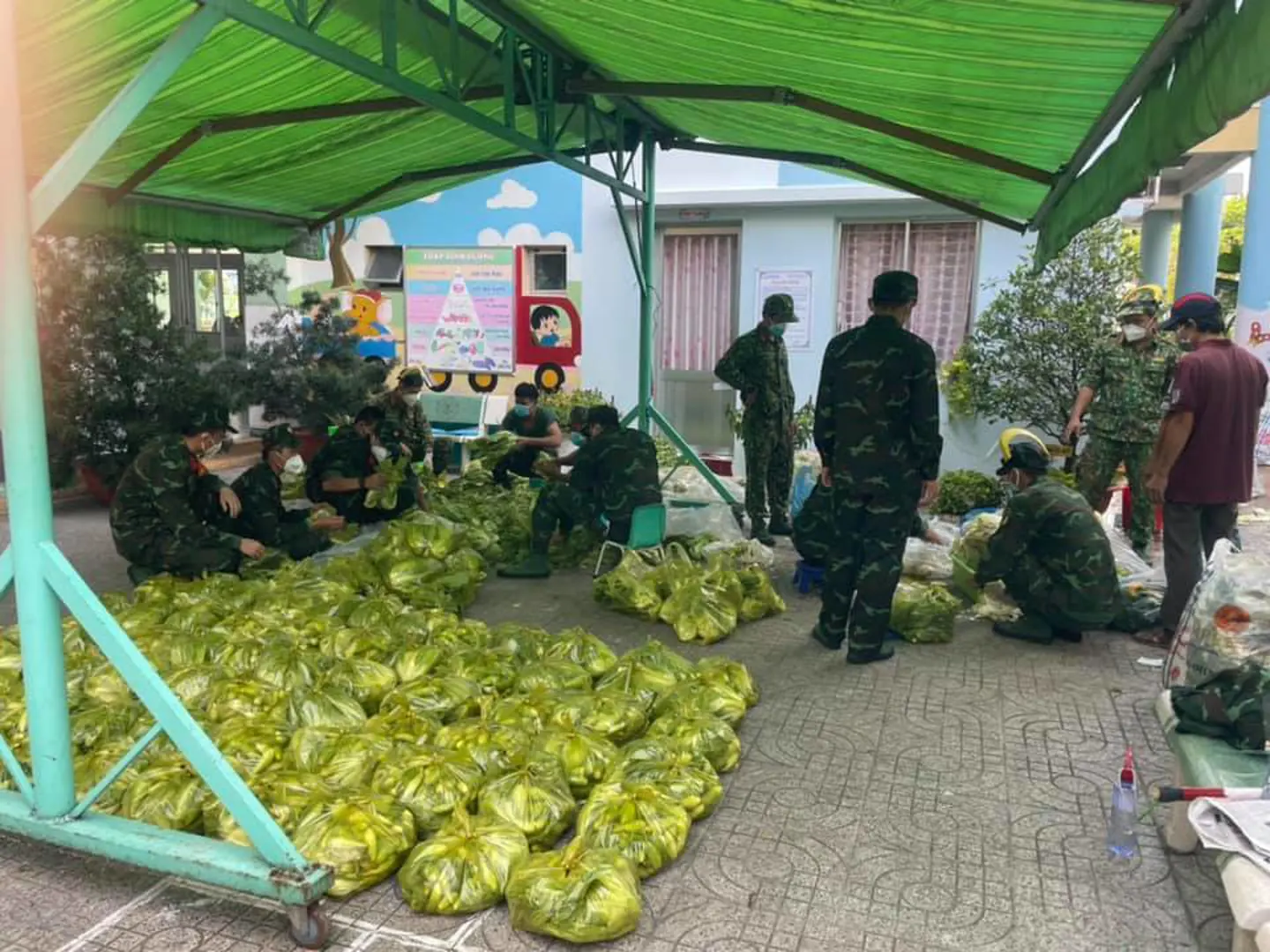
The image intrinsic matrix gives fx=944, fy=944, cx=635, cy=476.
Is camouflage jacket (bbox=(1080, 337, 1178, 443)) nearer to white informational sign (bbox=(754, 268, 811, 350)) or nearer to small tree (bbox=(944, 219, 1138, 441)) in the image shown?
small tree (bbox=(944, 219, 1138, 441))

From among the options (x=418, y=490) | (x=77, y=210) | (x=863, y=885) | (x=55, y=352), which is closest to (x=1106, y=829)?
(x=863, y=885)

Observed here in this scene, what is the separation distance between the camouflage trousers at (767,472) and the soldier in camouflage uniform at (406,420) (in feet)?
9.72

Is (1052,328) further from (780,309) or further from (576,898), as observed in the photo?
(576,898)

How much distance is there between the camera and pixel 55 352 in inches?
329

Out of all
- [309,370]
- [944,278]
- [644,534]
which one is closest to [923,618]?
[644,534]

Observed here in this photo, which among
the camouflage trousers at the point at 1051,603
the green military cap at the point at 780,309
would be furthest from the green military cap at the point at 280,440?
the camouflage trousers at the point at 1051,603

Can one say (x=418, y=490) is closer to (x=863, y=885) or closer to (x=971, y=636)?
(x=971, y=636)

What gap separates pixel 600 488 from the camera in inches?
264

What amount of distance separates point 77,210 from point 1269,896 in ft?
26.8

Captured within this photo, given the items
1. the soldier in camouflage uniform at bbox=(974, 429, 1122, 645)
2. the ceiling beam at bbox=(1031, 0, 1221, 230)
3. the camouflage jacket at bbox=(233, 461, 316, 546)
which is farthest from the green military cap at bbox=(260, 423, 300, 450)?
the ceiling beam at bbox=(1031, 0, 1221, 230)

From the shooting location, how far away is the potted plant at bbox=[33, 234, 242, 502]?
8359 millimetres

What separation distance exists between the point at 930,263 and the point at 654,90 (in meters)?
5.93

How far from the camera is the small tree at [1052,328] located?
909 centimetres

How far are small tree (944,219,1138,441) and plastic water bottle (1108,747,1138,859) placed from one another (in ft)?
21.6
